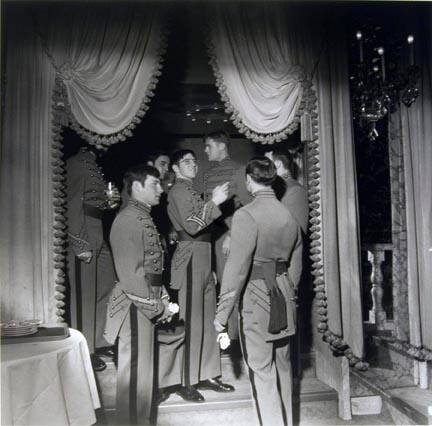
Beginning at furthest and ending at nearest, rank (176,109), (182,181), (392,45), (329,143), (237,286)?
1. (176,109)
2. (392,45)
3. (182,181)
4. (329,143)
5. (237,286)

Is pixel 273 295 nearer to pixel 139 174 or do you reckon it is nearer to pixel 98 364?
pixel 139 174

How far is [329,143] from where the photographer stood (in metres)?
3.25

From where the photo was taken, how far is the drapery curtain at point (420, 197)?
135 inches

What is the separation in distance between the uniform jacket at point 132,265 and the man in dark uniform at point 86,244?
759 millimetres

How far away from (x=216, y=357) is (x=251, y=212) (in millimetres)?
1154

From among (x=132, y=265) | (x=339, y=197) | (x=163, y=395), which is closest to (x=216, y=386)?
(x=163, y=395)

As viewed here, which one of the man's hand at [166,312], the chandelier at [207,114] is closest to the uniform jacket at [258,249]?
the man's hand at [166,312]

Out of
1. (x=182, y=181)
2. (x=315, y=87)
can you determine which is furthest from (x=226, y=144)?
(x=315, y=87)

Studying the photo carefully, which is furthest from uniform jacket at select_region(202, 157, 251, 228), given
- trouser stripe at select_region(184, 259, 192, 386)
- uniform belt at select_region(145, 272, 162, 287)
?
uniform belt at select_region(145, 272, 162, 287)

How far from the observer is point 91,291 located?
12.0ft

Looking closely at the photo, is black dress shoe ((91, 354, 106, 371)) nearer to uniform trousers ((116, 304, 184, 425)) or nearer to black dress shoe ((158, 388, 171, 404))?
black dress shoe ((158, 388, 171, 404))

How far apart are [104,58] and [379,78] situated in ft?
6.30

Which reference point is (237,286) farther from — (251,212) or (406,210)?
(406,210)

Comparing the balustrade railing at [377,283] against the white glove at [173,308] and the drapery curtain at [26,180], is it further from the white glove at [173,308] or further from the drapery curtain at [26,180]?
the drapery curtain at [26,180]
